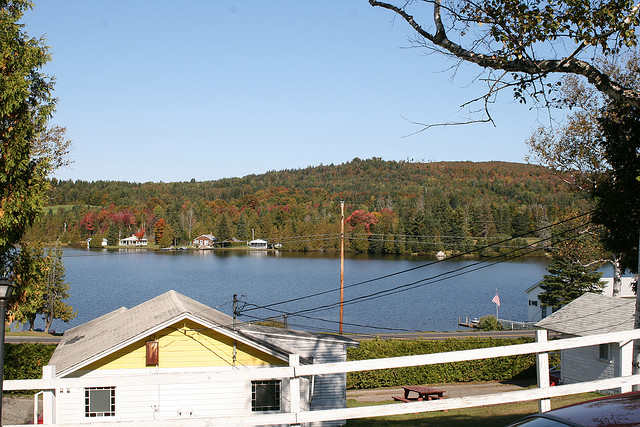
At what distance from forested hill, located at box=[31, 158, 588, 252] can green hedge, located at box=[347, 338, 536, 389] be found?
176 ft

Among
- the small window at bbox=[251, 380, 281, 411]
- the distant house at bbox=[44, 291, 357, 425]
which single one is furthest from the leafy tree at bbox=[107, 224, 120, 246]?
the small window at bbox=[251, 380, 281, 411]

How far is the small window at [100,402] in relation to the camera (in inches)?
623

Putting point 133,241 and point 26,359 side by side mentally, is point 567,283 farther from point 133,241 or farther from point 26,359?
point 133,241

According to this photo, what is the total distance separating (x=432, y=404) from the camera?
5.19 metres

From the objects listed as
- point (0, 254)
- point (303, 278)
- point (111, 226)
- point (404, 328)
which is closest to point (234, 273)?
point (303, 278)

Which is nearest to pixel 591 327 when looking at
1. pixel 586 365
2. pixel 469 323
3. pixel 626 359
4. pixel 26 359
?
pixel 586 365

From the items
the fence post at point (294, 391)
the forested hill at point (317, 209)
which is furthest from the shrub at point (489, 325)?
the fence post at point (294, 391)

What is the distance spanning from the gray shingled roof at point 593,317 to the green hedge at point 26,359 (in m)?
25.1

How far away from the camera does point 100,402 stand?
15859 millimetres

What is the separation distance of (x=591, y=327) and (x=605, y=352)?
127 centimetres

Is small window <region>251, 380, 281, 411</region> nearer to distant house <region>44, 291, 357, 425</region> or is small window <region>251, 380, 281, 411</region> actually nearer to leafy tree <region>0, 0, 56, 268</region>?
distant house <region>44, 291, 357, 425</region>

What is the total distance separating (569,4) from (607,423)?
705cm

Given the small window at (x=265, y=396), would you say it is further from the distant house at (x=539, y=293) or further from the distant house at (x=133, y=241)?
the distant house at (x=133, y=241)

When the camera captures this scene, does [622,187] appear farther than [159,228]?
No
